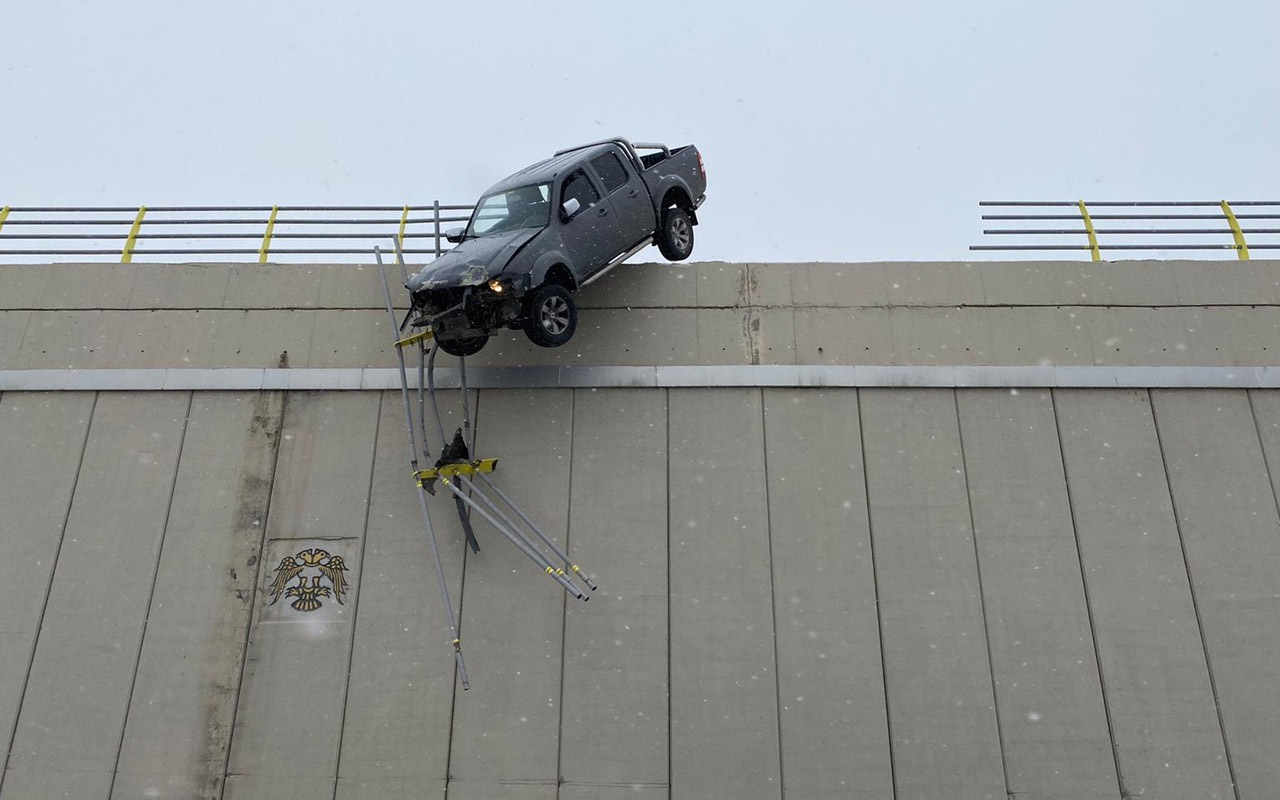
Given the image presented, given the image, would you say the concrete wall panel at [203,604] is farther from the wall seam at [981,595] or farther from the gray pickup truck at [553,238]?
the wall seam at [981,595]

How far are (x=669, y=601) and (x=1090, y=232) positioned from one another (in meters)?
6.98

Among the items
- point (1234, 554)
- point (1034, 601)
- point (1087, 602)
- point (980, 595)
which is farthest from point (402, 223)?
point (1234, 554)

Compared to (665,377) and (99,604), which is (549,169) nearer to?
(665,377)

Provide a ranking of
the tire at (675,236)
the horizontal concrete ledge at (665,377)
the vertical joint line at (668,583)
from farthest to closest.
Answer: the tire at (675,236) < the horizontal concrete ledge at (665,377) < the vertical joint line at (668,583)

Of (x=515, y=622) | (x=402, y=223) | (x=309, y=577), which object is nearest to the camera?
(x=515, y=622)

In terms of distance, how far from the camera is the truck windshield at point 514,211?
9.98m

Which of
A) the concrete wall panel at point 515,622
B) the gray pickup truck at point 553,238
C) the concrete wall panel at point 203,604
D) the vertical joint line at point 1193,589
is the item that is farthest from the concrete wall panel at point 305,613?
the vertical joint line at point 1193,589

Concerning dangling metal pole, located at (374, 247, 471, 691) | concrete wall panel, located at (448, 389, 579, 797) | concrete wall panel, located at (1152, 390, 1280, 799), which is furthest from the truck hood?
concrete wall panel, located at (1152, 390, 1280, 799)

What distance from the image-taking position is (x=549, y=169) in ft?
34.6

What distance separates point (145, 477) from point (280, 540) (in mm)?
1745

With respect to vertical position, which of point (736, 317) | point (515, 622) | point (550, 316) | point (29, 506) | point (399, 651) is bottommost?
point (399, 651)

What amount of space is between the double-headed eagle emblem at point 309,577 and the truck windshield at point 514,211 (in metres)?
3.87

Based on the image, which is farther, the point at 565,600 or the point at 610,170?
the point at 610,170

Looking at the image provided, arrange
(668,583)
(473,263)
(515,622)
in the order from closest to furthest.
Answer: (473,263) < (515,622) < (668,583)
